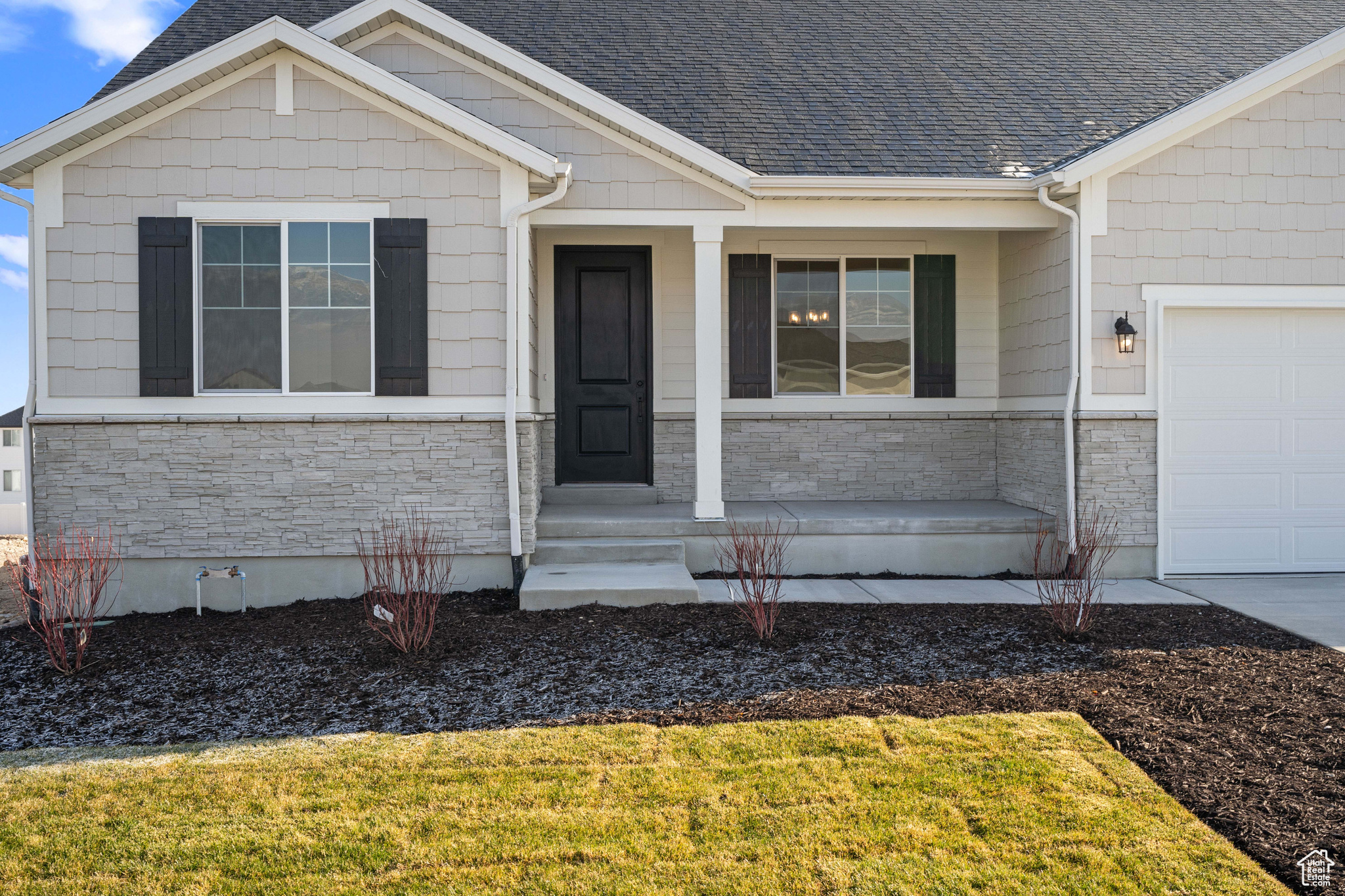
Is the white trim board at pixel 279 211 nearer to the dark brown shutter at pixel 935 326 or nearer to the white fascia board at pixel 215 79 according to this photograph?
the white fascia board at pixel 215 79

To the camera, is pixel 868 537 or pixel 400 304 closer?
pixel 400 304

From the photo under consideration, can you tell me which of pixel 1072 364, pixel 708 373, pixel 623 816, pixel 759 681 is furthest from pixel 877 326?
pixel 623 816

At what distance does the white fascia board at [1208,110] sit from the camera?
6965 millimetres

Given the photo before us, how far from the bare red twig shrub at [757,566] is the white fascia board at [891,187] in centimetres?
267

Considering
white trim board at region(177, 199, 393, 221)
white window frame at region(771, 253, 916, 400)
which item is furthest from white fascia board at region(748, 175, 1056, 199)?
white trim board at region(177, 199, 393, 221)

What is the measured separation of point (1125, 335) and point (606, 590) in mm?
4538

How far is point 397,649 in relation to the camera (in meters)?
5.36

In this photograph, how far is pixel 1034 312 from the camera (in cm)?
802

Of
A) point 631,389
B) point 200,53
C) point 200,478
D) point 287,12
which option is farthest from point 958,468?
point 287,12

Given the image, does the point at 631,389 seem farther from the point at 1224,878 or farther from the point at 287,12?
the point at 1224,878

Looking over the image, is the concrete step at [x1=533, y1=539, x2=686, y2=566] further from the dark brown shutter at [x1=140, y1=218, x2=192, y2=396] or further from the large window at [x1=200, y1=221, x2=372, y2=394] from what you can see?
the dark brown shutter at [x1=140, y1=218, x2=192, y2=396]

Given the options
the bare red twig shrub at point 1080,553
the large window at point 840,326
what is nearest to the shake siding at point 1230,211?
the bare red twig shrub at point 1080,553

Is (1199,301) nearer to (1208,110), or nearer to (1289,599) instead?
(1208,110)

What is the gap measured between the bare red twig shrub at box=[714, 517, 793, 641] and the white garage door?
3.17 metres
